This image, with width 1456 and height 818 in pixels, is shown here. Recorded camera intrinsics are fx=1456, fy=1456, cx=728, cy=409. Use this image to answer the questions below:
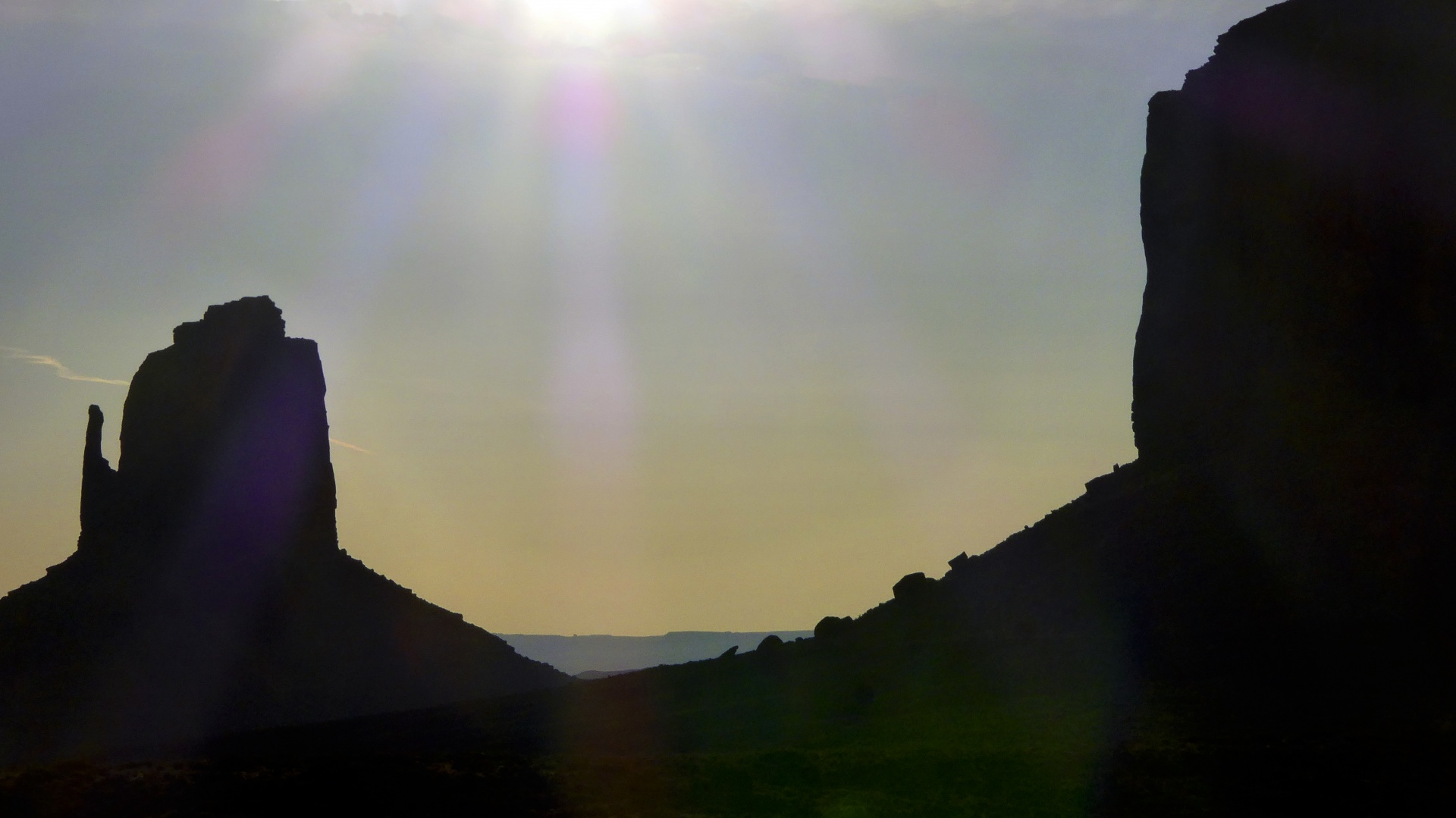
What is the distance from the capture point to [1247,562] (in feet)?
192

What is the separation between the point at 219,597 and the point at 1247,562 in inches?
2731

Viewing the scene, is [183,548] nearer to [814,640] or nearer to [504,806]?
[814,640]

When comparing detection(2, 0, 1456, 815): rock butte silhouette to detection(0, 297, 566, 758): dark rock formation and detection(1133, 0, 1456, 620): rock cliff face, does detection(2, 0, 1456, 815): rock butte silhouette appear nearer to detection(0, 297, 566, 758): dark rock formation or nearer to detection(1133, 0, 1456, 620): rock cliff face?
detection(1133, 0, 1456, 620): rock cliff face

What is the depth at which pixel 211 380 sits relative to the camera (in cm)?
10650

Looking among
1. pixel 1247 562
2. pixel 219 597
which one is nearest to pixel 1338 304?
pixel 1247 562

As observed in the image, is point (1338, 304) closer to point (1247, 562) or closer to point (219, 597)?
point (1247, 562)

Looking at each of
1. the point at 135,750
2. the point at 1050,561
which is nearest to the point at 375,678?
the point at 135,750

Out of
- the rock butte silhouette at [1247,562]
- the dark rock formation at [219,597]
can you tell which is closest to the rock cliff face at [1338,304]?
the rock butte silhouette at [1247,562]

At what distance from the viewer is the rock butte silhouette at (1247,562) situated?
4738 centimetres

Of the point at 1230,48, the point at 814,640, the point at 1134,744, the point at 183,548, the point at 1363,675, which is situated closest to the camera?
the point at 1134,744

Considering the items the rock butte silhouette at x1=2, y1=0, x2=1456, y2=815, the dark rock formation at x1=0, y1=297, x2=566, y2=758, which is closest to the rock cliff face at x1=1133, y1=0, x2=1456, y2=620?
the rock butte silhouette at x1=2, y1=0, x2=1456, y2=815

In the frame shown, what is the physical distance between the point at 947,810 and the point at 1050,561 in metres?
28.3

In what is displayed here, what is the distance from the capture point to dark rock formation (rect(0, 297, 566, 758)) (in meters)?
88.9

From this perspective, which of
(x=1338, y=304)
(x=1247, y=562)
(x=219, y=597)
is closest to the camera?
(x=1247, y=562)
